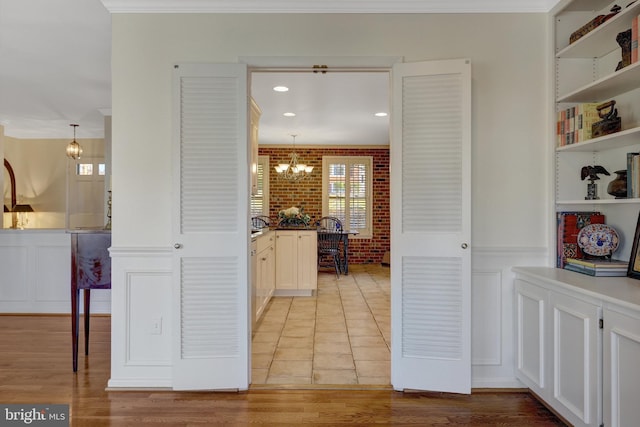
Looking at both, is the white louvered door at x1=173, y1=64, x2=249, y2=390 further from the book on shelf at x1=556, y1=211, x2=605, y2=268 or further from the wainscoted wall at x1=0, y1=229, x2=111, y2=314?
the wainscoted wall at x1=0, y1=229, x2=111, y2=314

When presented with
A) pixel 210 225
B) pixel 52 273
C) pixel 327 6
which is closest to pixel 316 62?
pixel 327 6

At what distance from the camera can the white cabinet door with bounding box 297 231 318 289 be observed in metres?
5.41

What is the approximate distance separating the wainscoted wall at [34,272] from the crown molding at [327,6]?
2.97m

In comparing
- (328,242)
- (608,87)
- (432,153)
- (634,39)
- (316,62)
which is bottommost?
(328,242)

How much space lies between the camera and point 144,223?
8.51 ft

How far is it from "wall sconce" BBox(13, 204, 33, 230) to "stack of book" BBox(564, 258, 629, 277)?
8480 millimetres

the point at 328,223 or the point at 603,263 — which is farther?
the point at 328,223

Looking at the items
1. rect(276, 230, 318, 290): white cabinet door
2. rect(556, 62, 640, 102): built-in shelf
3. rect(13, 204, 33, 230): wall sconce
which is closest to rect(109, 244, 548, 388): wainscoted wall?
rect(556, 62, 640, 102): built-in shelf

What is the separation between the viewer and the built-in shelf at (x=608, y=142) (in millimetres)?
1950

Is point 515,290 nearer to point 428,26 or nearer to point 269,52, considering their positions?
point 428,26

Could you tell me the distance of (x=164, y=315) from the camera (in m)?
2.59

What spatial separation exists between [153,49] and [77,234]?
4.64 ft

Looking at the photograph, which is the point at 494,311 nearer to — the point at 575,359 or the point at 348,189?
the point at 575,359

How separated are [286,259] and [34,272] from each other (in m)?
2.90
